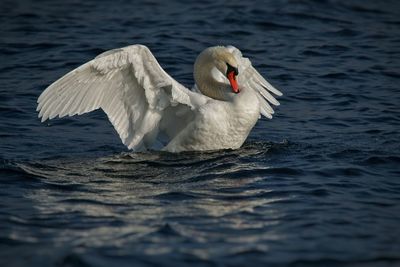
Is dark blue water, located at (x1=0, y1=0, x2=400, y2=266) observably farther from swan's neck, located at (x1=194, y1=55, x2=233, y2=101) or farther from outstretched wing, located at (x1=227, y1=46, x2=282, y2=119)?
swan's neck, located at (x1=194, y1=55, x2=233, y2=101)

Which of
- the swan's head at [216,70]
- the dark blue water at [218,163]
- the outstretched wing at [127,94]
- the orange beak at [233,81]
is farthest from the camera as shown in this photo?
the swan's head at [216,70]

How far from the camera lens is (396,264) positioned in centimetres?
648

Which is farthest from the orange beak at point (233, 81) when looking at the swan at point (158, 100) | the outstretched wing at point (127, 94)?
the outstretched wing at point (127, 94)

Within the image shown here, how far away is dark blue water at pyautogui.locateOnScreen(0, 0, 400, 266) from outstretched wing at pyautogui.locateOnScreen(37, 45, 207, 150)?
436 millimetres

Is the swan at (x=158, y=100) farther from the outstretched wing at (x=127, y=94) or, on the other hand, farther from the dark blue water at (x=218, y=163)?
the dark blue water at (x=218, y=163)

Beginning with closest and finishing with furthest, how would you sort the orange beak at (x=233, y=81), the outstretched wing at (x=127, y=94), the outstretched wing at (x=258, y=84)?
the outstretched wing at (x=127, y=94) → the orange beak at (x=233, y=81) → the outstretched wing at (x=258, y=84)

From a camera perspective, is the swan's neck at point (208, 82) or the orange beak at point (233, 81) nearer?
the orange beak at point (233, 81)

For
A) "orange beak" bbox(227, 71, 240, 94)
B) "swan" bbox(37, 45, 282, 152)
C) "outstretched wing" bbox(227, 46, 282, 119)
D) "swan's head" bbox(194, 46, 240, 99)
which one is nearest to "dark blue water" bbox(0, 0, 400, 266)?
"swan" bbox(37, 45, 282, 152)

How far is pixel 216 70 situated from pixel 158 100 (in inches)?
35.3

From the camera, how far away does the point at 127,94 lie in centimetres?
1000

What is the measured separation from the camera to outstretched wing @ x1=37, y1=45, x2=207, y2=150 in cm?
947

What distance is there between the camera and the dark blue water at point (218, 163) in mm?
6840

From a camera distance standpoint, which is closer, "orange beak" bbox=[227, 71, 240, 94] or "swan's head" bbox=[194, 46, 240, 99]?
"orange beak" bbox=[227, 71, 240, 94]

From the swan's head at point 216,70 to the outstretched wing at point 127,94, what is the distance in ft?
1.29
